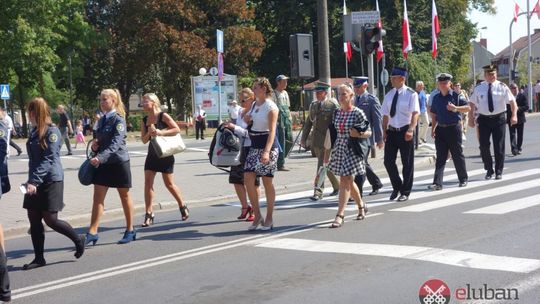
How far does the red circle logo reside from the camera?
16.6ft

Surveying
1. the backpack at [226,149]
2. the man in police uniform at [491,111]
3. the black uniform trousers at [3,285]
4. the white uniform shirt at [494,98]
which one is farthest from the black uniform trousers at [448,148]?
the black uniform trousers at [3,285]

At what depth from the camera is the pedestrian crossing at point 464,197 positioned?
909 centimetres

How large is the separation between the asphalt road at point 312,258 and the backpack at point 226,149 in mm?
790

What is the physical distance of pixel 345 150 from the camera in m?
8.28

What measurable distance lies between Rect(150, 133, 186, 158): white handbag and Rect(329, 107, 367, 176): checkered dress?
188 centimetres

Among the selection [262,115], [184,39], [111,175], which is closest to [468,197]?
[262,115]

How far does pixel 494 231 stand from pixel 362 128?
186 centimetres

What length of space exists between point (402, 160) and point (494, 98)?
99.7 inches

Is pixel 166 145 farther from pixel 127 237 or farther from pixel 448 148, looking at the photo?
pixel 448 148

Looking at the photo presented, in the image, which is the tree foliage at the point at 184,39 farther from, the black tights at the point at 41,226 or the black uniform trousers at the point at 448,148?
the black tights at the point at 41,226

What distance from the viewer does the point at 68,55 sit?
4791 centimetres

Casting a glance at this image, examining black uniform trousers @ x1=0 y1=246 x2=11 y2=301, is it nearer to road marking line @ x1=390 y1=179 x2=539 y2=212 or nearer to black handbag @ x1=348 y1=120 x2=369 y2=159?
black handbag @ x1=348 y1=120 x2=369 y2=159

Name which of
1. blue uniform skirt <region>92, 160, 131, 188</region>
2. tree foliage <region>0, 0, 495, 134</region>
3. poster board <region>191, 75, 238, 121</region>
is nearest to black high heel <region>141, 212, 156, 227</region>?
blue uniform skirt <region>92, 160, 131, 188</region>

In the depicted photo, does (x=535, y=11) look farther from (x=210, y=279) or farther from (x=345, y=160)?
(x=210, y=279)
